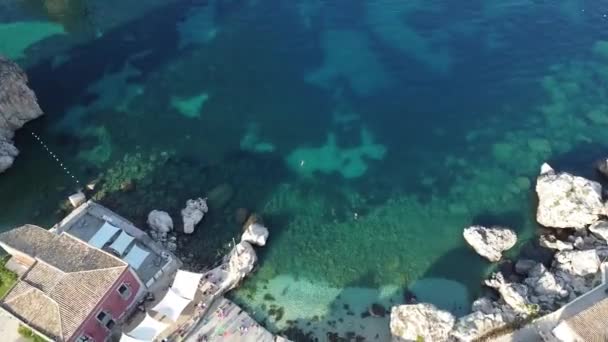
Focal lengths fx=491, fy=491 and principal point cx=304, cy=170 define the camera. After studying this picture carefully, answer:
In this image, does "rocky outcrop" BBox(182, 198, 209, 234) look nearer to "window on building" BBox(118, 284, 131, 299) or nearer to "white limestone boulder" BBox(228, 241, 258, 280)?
"white limestone boulder" BBox(228, 241, 258, 280)

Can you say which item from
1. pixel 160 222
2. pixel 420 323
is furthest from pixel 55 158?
pixel 420 323

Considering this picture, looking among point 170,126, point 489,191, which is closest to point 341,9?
point 170,126

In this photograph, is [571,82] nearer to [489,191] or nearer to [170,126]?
[489,191]

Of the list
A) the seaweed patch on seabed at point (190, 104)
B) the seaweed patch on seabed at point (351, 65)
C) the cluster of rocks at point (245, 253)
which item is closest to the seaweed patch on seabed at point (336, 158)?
the seaweed patch on seabed at point (351, 65)

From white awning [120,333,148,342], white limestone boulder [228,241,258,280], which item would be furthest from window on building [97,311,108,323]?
white limestone boulder [228,241,258,280]

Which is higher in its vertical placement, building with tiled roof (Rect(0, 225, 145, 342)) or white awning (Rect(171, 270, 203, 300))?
building with tiled roof (Rect(0, 225, 145, 342))

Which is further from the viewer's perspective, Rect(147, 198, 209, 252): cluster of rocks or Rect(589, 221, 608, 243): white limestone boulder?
Rect(147, 198, 209, 252): cluster of rocks

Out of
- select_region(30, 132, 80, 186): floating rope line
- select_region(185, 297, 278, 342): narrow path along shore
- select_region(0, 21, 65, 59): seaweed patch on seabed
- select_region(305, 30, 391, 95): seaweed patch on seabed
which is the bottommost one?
select_region(185, 297, 278, 342): narrow path along shore
